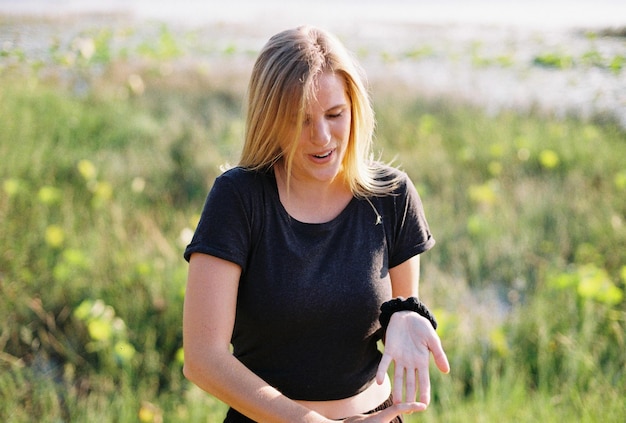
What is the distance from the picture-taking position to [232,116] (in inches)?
279

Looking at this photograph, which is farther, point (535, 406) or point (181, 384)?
point (181, 384)

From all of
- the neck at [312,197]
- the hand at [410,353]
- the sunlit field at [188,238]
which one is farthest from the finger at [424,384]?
the sunlit field at [188,238]


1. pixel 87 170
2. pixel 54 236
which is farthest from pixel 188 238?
pixel 87 170

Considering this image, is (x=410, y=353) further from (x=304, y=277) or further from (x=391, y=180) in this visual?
(x=391, y=180)

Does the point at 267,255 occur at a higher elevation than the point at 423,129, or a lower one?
higher

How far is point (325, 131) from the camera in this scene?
5.03 ft

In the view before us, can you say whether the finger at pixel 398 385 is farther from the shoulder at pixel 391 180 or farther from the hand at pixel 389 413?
the shoulder at pixel 391 180

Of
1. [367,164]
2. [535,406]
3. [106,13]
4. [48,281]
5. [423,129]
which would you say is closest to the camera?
[367,164]

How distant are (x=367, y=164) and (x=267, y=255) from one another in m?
0.37

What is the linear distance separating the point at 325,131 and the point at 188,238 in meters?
1.98

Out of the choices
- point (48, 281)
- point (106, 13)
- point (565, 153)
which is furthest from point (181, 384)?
point (106, 13)

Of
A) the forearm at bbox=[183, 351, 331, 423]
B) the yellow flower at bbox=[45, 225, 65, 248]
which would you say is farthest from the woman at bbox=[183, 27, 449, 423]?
the yellow flower at bbox=[45, 225, 65, 248]

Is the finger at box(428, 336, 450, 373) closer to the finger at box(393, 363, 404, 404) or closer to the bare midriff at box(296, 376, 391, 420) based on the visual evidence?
the finger at box(393, 363, 404, 404)

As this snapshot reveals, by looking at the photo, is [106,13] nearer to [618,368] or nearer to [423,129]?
[423,129]
